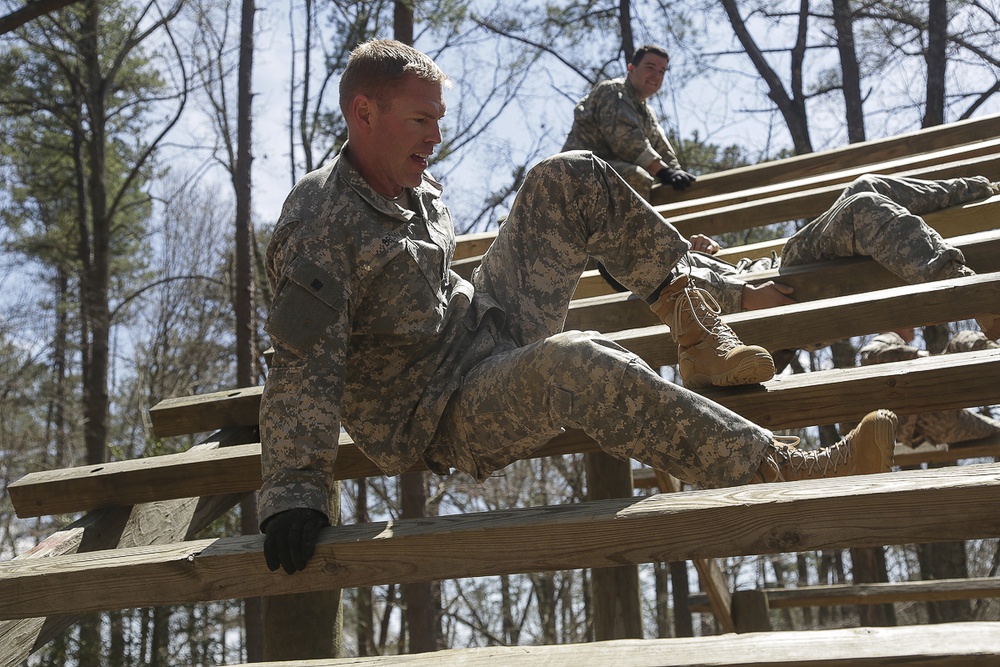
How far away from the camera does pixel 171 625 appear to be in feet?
40.2

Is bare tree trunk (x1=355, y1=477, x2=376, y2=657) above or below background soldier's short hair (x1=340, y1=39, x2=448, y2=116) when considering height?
below

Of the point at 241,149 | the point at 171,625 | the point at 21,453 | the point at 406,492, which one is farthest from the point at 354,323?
the point at 21,453

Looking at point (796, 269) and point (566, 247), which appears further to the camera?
point (796, 269)

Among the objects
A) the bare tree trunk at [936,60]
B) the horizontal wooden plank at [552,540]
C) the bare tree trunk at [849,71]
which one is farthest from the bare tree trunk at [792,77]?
the horizontal wooden plank at [552,540]

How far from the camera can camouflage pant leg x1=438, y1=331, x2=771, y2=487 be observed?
2.26 m

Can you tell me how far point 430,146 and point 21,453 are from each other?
15220mm

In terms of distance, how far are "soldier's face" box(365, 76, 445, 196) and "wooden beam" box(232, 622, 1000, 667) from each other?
4.57 feet

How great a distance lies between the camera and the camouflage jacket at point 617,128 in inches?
239

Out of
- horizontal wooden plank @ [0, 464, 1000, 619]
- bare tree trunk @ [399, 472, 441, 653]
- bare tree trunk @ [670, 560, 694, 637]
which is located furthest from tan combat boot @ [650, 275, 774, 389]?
bare tree trunk @ [399, 472, 441, 653]

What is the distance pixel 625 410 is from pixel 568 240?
30.5 inches

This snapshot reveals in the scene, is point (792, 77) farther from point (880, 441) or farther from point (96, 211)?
point (880, 441)

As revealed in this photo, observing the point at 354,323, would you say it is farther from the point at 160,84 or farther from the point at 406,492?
the point at 160,84

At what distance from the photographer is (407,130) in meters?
2.60

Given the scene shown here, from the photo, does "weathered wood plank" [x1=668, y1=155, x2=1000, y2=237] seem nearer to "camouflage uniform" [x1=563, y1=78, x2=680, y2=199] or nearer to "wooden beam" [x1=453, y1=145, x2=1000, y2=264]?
"wooden beam" [x1=453, y1=145, x2=1000, y2=264]
